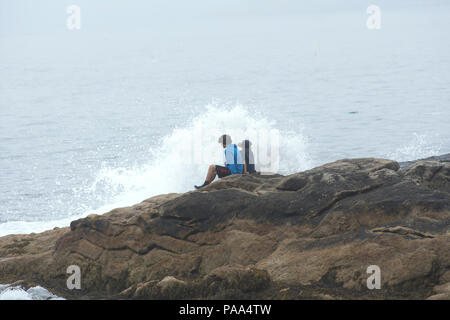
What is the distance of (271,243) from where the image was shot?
948 centimetres

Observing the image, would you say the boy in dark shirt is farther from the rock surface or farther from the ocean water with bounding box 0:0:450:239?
the ocean water with bounding box 0:0:450:239

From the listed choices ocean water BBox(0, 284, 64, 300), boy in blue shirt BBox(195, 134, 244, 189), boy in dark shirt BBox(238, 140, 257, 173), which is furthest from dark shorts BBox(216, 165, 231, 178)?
ocean water BBox(0, 284, 64, 300)

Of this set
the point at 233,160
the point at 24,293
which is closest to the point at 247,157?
the point at 233,160

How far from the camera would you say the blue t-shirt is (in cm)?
1293

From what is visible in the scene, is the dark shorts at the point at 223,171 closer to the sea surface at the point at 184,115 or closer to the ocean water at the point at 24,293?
the ocean water at the point at 24,293

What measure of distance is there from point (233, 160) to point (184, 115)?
92.5ft

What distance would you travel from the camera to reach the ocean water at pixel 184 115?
2261 cm

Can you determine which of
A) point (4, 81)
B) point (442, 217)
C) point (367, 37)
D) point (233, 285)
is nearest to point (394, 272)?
point (442, 217)

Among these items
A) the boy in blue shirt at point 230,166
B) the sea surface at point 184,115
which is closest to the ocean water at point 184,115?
the sea surface at point 184,115

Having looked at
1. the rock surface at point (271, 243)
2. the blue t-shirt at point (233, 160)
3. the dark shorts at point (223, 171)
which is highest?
the blue t-shirt at point (233, 160)

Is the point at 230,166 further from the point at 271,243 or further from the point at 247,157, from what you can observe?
the point at 271,243

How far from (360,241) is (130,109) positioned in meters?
37.6

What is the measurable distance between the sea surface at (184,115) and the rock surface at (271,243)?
761 cm

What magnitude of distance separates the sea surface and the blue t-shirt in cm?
701
